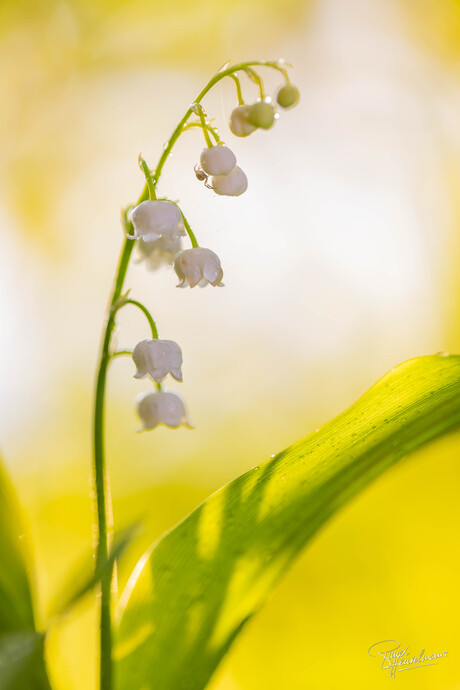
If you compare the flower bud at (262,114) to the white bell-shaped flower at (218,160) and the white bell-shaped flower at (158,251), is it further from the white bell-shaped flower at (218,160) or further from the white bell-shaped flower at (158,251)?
the white bell-shaped flower at (158,251)

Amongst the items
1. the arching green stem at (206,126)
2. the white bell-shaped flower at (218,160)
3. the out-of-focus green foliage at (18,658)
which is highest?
the arching green stem at (206,126)

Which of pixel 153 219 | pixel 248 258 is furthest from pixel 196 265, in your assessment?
pixel 248 258

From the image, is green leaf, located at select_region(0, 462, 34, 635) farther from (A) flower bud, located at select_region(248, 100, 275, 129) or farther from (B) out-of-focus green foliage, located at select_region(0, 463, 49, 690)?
(A) flower bud, located at select_region(248, 100, 275, 129)

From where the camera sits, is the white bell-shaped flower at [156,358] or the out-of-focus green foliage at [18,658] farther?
the white bell-shaped flower at [156,358]

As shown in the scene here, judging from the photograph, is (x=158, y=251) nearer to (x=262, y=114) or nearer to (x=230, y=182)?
(x=230, y=182)

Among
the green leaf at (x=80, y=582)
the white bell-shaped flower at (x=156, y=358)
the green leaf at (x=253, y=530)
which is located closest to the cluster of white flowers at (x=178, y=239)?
the white bell-shaped flower at (x=156, y=358)

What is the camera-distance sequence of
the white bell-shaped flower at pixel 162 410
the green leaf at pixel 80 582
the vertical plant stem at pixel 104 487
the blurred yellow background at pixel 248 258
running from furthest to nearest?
the blurred yellow background at pixel 248 258
the white bell-shaped flower at pixel 162 410
the vertical plant stem at pixel 104 487
the green leaf at pixel 80 582
